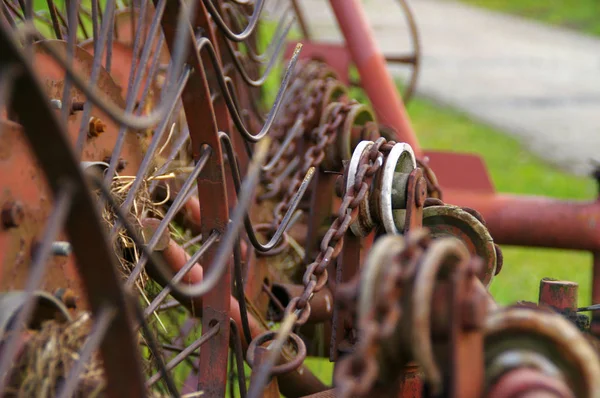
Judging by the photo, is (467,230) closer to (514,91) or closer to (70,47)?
(70,47)

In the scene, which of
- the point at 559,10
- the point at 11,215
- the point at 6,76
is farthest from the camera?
the point at 559,10

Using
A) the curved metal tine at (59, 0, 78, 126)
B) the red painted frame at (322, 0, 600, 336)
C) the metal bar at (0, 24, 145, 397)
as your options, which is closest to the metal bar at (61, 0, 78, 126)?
the curved metal tine at (59, 0, 78, 126)

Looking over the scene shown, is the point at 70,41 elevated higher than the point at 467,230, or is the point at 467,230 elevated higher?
the point at 70,41

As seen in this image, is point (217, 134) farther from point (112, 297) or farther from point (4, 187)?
point (112, 297)

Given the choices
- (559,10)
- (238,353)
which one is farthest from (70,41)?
(559,10)

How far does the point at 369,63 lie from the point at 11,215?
1918mm

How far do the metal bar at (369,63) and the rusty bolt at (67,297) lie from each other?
1.71 meters

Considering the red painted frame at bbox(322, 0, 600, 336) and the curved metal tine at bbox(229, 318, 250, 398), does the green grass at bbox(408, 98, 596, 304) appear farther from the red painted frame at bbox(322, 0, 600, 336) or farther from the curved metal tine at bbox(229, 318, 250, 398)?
the curved metal tine at bbox(229, 318, 250, 398)

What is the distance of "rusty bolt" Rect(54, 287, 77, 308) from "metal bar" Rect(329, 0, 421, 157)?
171 centimetres

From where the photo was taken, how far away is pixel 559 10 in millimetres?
13094

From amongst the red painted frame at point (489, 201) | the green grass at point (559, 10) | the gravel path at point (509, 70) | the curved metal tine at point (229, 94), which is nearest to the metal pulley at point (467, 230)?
the curved metal tine at point (229, 94)

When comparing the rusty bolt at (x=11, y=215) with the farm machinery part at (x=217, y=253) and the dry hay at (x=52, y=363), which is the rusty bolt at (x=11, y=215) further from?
the dry hay at (x=52, y=363)

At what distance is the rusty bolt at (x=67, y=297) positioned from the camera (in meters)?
1.33

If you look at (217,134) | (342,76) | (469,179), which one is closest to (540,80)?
(342,76)
